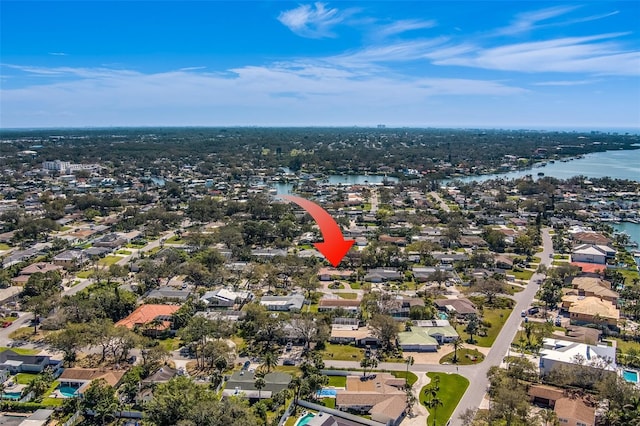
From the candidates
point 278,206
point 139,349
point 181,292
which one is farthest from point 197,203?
point 139,349

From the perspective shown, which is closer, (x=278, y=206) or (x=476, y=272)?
(x=476, y=272)

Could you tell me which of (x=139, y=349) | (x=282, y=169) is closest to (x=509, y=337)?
(x=139, y=349)

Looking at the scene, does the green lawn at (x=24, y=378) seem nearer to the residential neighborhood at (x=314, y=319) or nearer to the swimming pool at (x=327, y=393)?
the residential neighborhood at (x=314, y=319)

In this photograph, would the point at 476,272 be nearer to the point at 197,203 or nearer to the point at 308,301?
the point at 308,301

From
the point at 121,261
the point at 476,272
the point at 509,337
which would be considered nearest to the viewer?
the point at 509,337

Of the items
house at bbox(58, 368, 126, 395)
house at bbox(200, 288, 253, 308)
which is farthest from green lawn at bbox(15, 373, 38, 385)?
house at bbox(200, 288, 253, 308)

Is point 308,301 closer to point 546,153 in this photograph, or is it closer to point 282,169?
point 282,169

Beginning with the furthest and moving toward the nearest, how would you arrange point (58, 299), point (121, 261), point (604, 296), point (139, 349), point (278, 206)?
point (278, 206)
point (121, 261)
point (604, 296)
point (58, 299)
point (139, 349)

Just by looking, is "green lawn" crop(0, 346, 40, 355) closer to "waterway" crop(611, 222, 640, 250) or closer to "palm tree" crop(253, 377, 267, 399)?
"palm tree" crop(253, 377, 267, 399)

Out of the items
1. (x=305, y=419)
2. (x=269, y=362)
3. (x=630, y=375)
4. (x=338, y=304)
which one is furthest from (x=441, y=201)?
(x=305, y=419)
